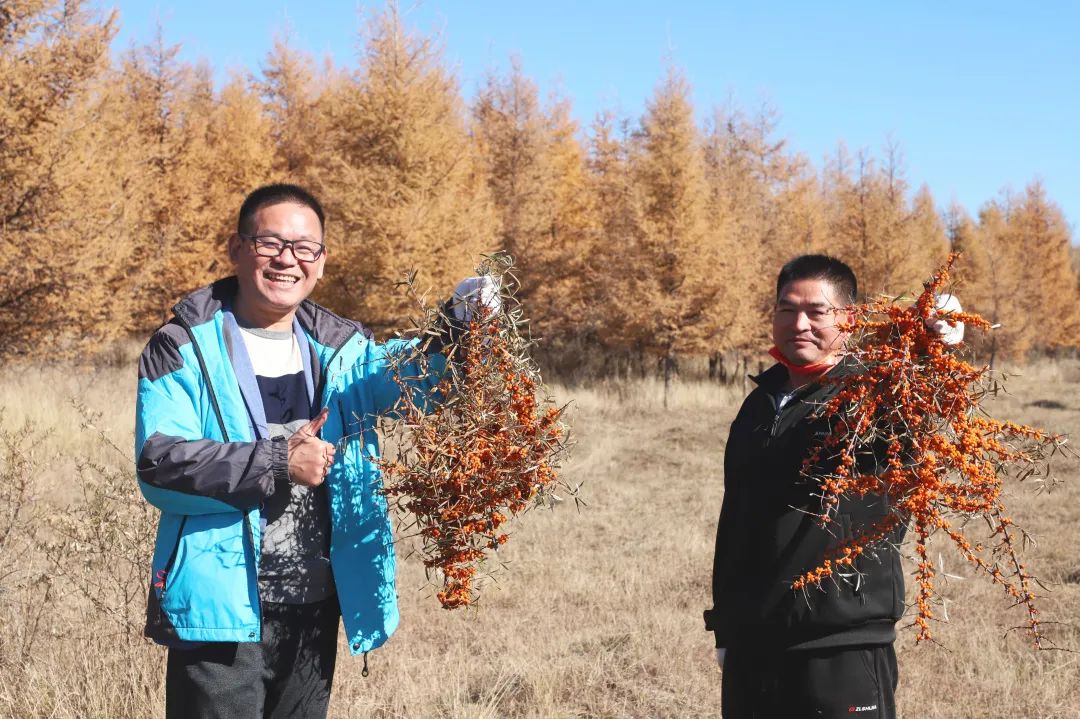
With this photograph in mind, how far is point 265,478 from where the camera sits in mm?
1972

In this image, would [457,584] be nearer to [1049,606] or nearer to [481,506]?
[481,506]

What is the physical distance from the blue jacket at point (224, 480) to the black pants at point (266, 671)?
0.32ft

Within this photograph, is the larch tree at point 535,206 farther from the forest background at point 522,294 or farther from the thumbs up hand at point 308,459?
the thumbs up hand at point 308,459

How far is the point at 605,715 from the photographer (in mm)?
3891

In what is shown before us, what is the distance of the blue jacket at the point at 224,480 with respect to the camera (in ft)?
6.45

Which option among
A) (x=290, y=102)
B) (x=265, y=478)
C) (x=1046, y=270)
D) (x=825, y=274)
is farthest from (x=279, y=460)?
(x=1046, y=270)

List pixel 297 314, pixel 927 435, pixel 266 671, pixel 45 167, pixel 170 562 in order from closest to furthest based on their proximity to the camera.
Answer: pixel 927 435, pixel 170 562, pixel 266 671, pixel 297 314, pixel 45 167

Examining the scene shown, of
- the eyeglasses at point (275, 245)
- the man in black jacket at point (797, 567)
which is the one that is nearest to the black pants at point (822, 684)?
the man in black jacket at point (797, 567)

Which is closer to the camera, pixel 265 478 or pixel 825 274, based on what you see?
pixel 265 478

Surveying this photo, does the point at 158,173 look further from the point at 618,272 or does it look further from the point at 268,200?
the point at 268,200

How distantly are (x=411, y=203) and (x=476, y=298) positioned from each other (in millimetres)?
14234

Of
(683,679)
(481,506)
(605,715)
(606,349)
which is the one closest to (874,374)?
(481,506)

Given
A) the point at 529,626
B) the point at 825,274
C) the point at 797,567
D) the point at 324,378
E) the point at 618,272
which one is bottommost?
the point at 529,626

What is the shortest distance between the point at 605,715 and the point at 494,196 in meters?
19.7
